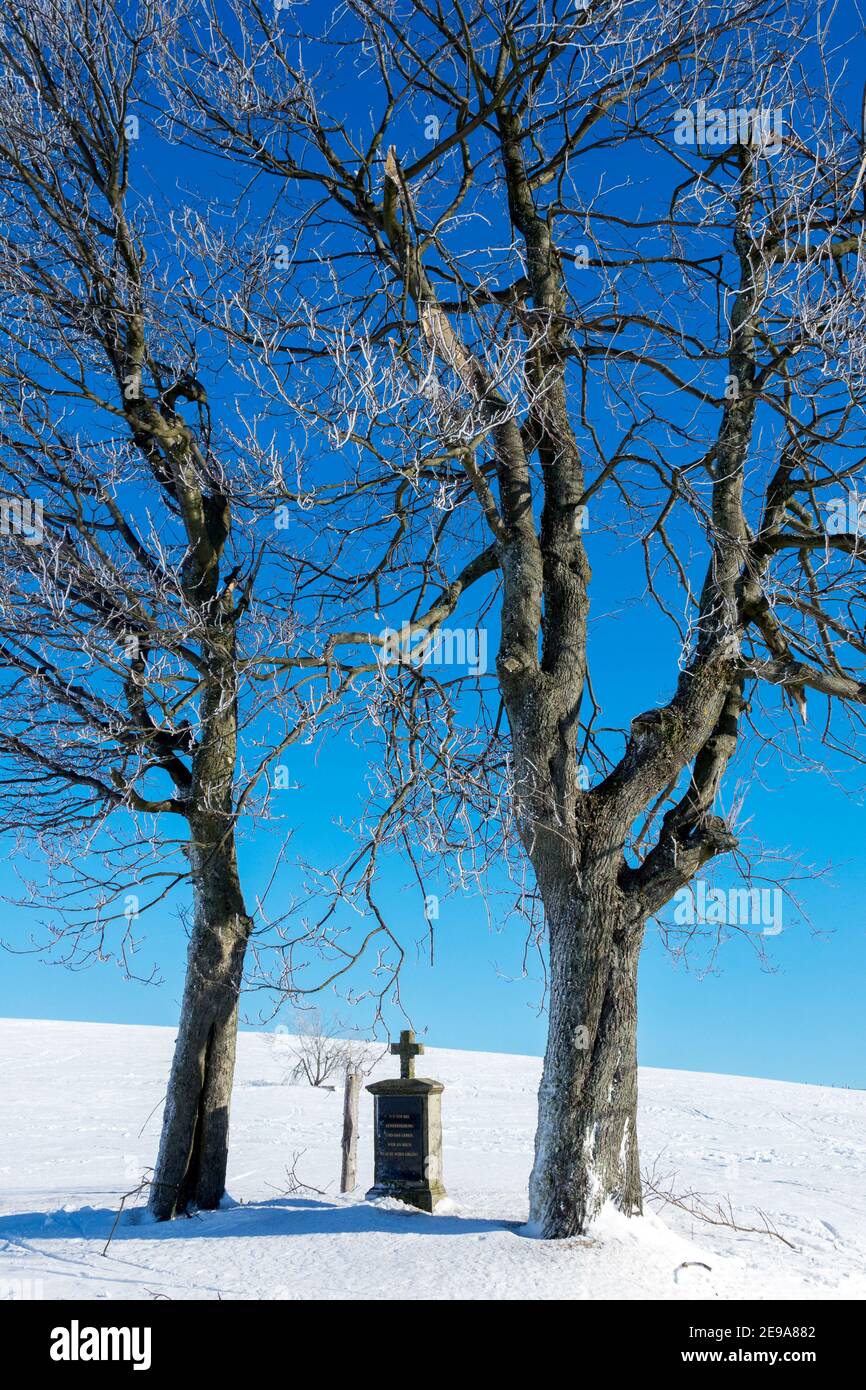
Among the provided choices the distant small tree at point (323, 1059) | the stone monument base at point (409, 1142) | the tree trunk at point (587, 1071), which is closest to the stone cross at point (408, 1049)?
the stone monument base at point (409, 1142)

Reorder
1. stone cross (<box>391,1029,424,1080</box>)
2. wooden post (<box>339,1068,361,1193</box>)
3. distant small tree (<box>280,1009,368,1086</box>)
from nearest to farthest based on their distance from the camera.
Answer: stone cross (<box>391,1029,424,1080</box>) < wooden post (<box>339,1068,361,1193</box>) < distant small tree (<box>280,1009,368,1086</box>)

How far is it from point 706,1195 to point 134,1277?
9141mm

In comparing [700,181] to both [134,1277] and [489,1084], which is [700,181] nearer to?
[134,1277]

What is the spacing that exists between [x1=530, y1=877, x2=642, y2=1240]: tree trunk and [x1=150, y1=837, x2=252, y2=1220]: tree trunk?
3.03m

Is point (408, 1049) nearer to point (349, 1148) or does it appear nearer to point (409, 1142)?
point (409, 1142)

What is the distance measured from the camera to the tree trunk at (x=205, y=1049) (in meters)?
8.36

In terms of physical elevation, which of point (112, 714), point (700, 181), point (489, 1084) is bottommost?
point (489, 1084)

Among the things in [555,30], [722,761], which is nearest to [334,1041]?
[722,761]

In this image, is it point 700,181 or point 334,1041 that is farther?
point 334,1041

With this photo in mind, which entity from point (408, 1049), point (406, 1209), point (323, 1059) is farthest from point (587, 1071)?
point (323, 1059)

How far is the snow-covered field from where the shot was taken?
5676 mm

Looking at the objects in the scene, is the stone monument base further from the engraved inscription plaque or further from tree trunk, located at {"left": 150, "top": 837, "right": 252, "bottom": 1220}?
tree trunk, located at {"left": 150, "top": 837, "right": 252, "bottom": 1220}

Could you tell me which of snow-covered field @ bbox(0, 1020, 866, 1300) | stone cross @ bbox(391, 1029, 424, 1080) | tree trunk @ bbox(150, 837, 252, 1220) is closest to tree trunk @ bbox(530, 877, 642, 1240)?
snow-covered field @ bbox(0, 1020, 866, 1300)
